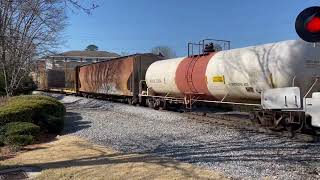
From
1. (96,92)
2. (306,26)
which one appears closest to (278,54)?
(306,26)

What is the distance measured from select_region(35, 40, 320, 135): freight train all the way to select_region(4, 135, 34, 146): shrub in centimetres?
649

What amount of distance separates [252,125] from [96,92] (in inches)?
814

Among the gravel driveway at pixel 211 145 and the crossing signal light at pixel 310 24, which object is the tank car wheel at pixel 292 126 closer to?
the gravel driveway at pixel 211 145

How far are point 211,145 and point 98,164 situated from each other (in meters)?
3.27

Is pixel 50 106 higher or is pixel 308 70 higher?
pixel 308 70

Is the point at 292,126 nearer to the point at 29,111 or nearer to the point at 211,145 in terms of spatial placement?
the point at 211,145

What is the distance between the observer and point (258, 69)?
1330 cm

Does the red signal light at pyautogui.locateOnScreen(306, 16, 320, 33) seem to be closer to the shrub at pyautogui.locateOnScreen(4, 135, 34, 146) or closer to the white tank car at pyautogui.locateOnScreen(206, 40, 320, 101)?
the white tank car at pyautogui.locateOnScreen(206, 40, 320, 101)

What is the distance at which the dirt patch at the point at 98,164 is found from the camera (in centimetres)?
755

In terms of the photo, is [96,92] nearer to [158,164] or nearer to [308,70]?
[308,70]

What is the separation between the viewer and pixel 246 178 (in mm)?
7191

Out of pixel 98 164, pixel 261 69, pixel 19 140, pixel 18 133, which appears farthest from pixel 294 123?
pixel 18 133

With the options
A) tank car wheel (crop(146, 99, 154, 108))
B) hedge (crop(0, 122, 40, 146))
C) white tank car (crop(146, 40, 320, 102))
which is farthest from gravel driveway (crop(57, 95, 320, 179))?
tank car wheel (crop(146, 99, 154, 108))

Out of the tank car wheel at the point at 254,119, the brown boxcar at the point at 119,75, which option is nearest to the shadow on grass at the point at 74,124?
the tank car wheel at the point at 254,119
